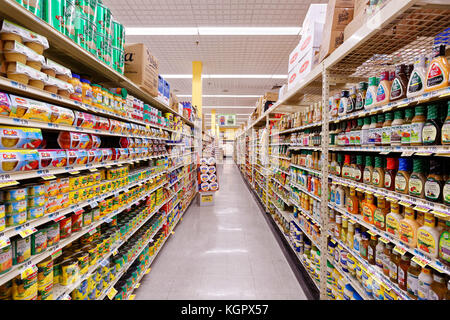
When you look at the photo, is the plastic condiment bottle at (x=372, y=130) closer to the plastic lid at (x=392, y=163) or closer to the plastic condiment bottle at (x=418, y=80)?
the plastic lid at (x=392, y=163)

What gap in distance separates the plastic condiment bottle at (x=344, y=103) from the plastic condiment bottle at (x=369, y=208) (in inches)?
28.5

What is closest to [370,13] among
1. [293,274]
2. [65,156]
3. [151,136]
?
[65,156]

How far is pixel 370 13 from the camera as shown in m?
1.45

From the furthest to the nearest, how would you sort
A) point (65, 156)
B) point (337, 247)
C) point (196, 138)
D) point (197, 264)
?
point (196, 138) → point (197, 264) → point (337, 247) → point (65, 156)

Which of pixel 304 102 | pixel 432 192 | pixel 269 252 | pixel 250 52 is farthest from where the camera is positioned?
pixel 250 52

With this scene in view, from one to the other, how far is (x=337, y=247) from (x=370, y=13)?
6.14 ft

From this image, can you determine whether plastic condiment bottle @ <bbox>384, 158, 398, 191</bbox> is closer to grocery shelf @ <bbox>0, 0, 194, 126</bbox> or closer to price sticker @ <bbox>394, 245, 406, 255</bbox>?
price sticker @ <bbox>394, 245, 406, 255</bbox>

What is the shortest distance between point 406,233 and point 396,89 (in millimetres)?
838

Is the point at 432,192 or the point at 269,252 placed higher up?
the point at 432,192

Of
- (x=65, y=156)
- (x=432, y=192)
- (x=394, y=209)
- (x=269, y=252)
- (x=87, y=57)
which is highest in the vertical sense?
(x=87, y=57)

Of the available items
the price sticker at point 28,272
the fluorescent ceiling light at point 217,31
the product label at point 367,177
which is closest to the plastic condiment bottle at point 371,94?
the product label at point 367,177

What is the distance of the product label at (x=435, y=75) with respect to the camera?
1.01 meters
